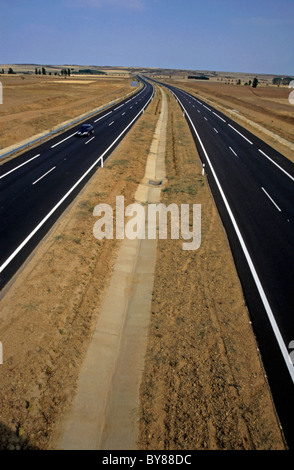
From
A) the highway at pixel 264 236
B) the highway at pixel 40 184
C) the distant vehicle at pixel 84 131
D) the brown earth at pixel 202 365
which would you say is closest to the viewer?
the brown earth at pixel 202 365

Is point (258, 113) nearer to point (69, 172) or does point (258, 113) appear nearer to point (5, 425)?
point (69, 172)

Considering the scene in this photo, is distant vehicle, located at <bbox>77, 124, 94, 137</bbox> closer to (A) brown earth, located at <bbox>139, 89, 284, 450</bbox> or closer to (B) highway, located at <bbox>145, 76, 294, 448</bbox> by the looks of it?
(B) highway, located at <bbox>145, 76, 294, 448</bbox>

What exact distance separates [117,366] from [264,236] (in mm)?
10385

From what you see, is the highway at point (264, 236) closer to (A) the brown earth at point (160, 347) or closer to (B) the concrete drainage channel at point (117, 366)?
(A) the brown earth at point (160, 347)

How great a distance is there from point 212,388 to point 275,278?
239 inches

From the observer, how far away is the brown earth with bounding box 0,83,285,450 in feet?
22.8

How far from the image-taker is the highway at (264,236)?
28.6 ft

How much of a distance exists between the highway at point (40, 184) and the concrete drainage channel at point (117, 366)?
4.48 m

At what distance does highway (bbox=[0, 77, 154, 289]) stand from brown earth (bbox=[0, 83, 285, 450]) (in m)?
1.02

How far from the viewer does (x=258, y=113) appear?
193 feet

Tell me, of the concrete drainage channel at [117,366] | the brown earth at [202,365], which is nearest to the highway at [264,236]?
the brown earth at [202,365]
